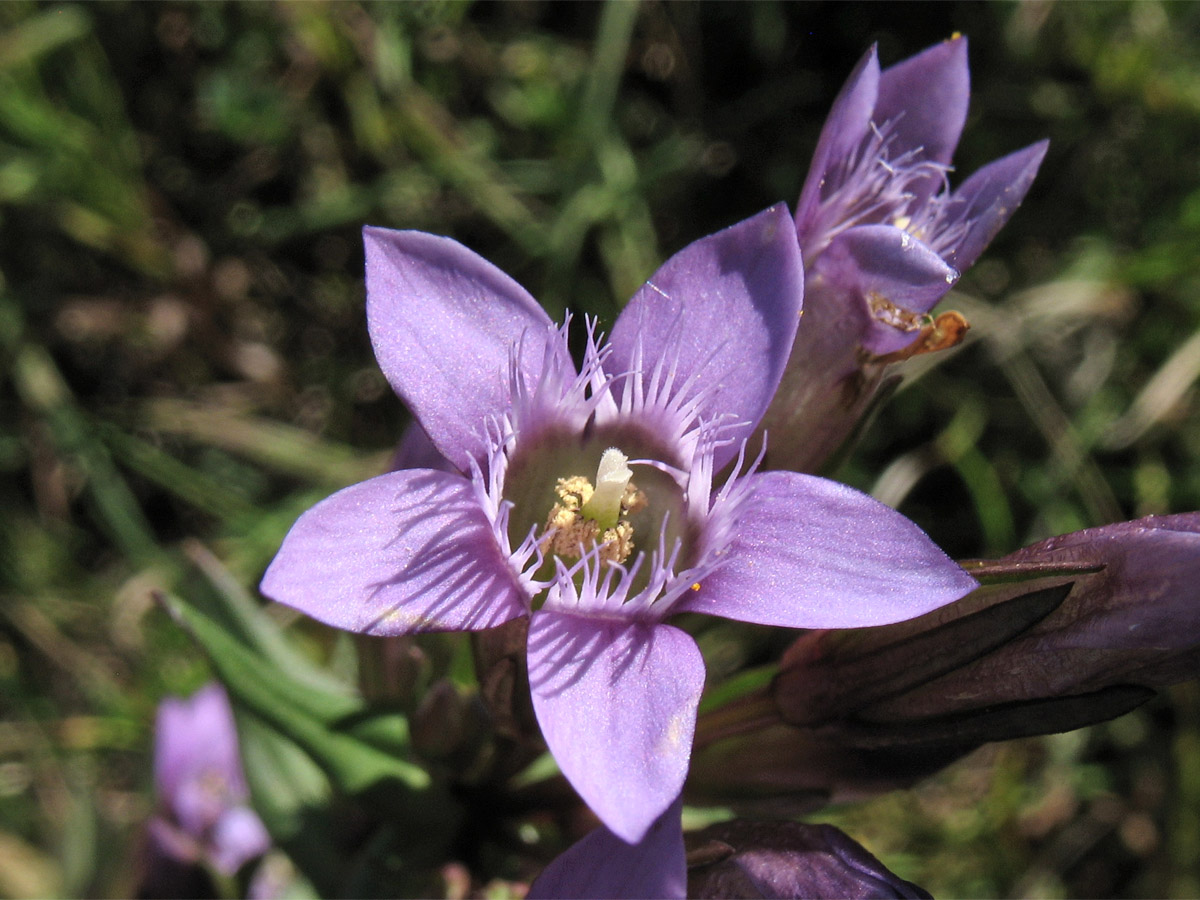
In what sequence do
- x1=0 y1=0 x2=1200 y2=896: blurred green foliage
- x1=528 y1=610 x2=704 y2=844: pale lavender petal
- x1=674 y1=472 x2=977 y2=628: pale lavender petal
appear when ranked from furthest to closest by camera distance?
x1=0 y1=0 x2=1200 y2=896: blurred green foliage → x1=674 y1=472 x2=977 y2=628: pale lavender petal → x1=528 y1=610 x2=704 y2=844: pale lavender petal

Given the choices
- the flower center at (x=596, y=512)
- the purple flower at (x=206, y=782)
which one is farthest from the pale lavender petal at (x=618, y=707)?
the purple flower at (x=206, y=782)

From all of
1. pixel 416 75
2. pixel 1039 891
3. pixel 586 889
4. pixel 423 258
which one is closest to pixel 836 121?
pixel 423 258

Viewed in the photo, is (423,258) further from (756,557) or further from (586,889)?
(586,889)

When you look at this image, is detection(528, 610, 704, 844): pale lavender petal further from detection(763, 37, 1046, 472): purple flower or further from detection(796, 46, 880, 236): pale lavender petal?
detection(796, 46, 880, 236): pale lavender petal

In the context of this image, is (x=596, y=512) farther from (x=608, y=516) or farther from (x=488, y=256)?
(x=488, y=256)

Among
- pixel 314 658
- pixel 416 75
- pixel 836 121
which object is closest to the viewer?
pixel 836 121

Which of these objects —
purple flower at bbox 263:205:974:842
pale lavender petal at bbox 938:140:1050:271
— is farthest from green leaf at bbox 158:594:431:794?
pale lavender petal at bbox 938:140:1050:271

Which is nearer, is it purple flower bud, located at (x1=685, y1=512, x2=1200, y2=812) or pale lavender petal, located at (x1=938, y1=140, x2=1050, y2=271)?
purple flower bud, located at (x1=685, y1=512, x2=1200, y2=812)
